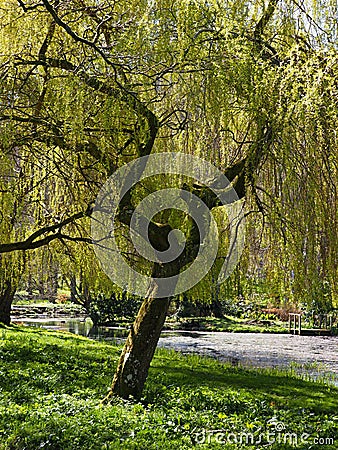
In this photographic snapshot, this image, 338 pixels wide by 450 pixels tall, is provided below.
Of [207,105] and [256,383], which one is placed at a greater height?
[207,105]

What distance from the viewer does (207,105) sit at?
13.4 ft

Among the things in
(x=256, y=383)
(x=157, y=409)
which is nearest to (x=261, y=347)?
(x=256, y=383)

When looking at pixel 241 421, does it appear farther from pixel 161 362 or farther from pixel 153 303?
pixel 161 362

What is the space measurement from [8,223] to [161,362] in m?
3.20

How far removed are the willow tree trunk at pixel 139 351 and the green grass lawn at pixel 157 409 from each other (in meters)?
0.16

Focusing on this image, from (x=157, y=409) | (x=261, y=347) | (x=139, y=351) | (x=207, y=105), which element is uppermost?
(x=207, y=105)

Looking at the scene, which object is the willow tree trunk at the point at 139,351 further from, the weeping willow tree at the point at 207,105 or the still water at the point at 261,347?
the still water at the point at 261,347

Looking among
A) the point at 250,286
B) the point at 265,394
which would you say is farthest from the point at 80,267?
the point at 250,286

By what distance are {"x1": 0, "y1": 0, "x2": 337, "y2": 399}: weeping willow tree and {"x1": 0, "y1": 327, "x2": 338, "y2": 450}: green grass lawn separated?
593 mm

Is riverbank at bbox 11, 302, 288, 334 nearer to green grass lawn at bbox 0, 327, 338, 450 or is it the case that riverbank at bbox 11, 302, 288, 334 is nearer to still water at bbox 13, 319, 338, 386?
still water at bbox 13, 319, 338, 386

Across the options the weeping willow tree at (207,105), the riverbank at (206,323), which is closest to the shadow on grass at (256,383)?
the weeping willow tree at (207,105)

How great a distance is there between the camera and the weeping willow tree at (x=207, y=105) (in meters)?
3.85

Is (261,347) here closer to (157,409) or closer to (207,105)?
(157,409)

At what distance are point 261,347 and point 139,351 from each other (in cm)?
899
